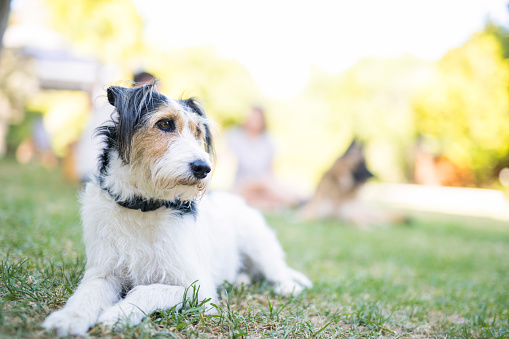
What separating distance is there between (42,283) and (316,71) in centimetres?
4324

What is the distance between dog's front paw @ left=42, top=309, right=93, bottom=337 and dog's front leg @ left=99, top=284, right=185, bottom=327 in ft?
0.38

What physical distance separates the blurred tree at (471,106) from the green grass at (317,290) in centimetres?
1979

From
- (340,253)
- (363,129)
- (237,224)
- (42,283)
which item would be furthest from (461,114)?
(42,283)

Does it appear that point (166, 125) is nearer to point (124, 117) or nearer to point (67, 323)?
point (124, 117)

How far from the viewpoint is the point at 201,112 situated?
3062 millimetres

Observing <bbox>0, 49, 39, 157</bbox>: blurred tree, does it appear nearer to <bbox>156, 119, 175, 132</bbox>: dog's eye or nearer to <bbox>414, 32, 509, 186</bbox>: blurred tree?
<bbox>156, 119, 175, 132</bbox>: dog's eye

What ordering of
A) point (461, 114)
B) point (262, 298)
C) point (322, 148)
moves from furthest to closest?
1. point (322, 148)
2. point (461, 114)
3. point (262, 298)

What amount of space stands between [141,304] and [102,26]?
1513cm

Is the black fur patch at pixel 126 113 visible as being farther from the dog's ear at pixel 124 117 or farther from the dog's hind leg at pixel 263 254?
the dog's hind leg at pixel 263 254

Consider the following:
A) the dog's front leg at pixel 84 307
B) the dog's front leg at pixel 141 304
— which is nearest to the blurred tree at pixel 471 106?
the dog's front leg at pixel 141 304

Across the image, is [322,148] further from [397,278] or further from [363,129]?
[397,278]

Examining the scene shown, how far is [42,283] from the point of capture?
2502mm

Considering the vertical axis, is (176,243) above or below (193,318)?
above

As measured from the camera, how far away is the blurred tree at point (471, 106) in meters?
23.4
